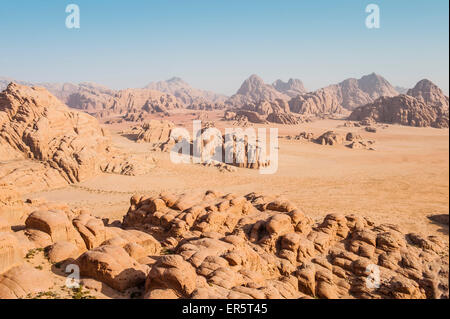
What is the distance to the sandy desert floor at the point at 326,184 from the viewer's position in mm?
28281

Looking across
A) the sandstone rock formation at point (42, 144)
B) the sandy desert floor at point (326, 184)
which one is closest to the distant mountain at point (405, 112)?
the sandy desert floor at point (326, 184)

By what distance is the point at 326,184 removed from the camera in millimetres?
37344

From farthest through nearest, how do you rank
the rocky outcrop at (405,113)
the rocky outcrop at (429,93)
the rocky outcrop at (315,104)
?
the rocky outcrop at (315,104), the rocky outcrop at (429,93), the rocky outcrop at (405,113)

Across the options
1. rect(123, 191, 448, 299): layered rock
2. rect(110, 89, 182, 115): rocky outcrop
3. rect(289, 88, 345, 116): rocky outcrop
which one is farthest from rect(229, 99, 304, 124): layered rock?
rect(123, 191, 448, 299): layered rock

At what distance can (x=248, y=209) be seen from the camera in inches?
866

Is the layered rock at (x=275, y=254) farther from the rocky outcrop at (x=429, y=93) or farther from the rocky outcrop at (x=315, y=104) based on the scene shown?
the rocky outcrop at (x=429, y=93)

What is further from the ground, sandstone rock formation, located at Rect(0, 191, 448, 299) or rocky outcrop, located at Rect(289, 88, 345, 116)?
rocky outcrop, located at Rect(289, 88, 345, 116)

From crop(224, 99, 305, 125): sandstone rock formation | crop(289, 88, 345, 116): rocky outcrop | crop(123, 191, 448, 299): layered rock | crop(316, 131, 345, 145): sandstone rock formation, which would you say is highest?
crop(289, 88, 345, 116): rocky outcrop

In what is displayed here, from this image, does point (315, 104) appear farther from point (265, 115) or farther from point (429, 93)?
point (429, 93)

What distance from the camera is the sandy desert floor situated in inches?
1113

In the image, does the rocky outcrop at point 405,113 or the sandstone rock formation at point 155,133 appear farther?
the rocky outcrop at point 405,113

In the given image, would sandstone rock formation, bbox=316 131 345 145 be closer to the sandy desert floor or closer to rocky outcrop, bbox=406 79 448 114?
the sandy desert floor

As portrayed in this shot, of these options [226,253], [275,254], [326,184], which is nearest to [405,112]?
[326,184]
